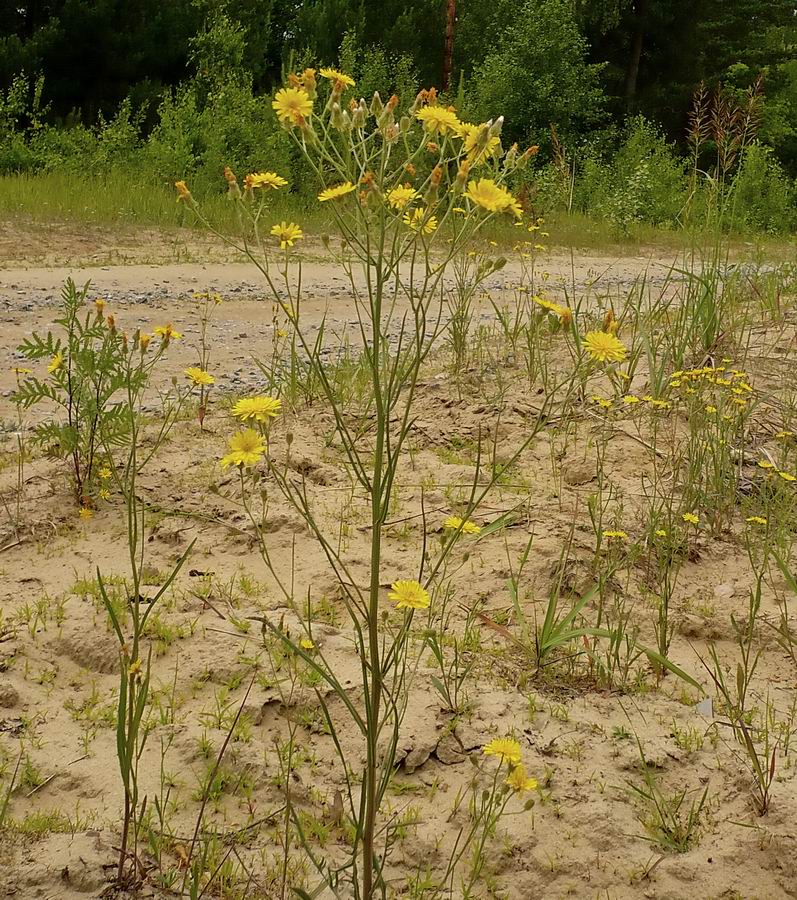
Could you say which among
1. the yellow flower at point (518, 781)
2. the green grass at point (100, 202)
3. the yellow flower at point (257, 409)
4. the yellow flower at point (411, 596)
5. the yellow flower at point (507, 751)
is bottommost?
the yellow flower at point (518, 781)

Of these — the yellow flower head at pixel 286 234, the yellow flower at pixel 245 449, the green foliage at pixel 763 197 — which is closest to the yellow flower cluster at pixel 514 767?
the yellow flower at pixel 245 449

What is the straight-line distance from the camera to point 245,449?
1.47m

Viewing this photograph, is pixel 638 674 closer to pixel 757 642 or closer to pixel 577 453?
pixel 757 642

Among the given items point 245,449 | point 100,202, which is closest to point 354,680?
point 245,449

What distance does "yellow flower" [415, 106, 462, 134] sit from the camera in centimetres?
141

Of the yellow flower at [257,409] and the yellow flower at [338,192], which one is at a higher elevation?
the yellow flower at [338,192]

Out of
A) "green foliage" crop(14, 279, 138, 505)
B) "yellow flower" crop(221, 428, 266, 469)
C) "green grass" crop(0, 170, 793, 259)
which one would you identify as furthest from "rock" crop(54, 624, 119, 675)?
"green grass" crop(0, 170, 793, 259)

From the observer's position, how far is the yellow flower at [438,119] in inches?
55.4

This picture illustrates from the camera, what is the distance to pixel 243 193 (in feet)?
5.30

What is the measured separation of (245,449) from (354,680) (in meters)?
0.73

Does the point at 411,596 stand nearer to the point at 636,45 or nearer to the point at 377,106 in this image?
the point at 377,106

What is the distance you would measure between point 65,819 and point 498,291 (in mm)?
6445

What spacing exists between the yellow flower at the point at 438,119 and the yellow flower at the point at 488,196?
9 cm

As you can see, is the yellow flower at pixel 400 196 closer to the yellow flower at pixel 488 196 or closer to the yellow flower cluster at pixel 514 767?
the yellow flower at pixel 488 196
